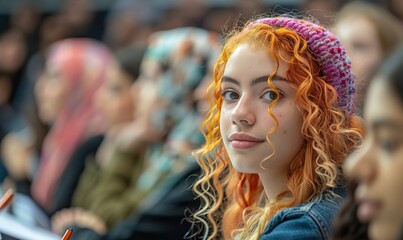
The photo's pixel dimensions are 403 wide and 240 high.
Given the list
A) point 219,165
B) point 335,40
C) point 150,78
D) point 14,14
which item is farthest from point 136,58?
point 14,14

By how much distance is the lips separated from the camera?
80.4 inches

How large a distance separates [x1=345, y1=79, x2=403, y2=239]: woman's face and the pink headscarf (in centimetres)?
326

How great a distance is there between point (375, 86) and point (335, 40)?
827mm

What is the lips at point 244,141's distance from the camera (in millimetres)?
2043

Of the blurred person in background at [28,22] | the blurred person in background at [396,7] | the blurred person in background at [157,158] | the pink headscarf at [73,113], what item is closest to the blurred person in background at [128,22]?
the blurred person in background at [28,22]

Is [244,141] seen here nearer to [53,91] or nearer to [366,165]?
[366,165]

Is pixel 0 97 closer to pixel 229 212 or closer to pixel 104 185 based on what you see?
pixel 104 185

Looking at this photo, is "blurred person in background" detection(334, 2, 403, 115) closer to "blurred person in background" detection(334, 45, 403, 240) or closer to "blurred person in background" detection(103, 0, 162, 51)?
"blurred person in background" detection(334, 45, 403, 240)

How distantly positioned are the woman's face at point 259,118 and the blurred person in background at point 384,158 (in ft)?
2.38

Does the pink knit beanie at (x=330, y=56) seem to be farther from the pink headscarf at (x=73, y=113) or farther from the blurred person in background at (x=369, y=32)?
the pink headscarf at (x=73, y=113)

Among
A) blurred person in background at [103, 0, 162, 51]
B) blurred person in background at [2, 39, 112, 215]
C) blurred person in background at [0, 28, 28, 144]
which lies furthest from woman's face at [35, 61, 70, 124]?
blurred person in background at [103, 0, 162, 51]

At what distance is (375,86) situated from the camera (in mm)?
1311

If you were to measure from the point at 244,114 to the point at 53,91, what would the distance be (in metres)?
2.88

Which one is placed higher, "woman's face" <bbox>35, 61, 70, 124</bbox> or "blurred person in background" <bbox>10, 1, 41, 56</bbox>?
"woman's face" <bbox>35, 61, 70, 124</bbox>
